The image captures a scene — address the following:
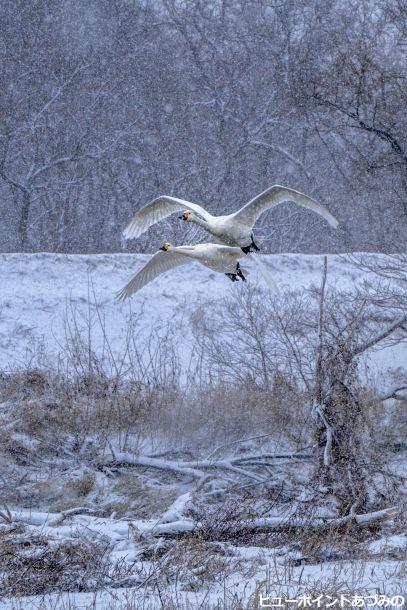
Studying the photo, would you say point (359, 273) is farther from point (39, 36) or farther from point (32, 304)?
point (39, 36)

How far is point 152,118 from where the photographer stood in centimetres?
3016

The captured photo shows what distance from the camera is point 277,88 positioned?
2858 cm

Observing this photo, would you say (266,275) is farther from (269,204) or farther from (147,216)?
(147,216)

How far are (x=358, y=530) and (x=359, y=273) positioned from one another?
27.4ft

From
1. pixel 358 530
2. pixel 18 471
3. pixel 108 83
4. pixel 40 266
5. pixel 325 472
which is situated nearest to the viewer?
pixel 358 530

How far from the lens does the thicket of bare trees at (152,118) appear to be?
27734 millimetres

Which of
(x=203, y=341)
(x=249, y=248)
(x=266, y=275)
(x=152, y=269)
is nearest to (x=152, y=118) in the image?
(x=203, y=341)

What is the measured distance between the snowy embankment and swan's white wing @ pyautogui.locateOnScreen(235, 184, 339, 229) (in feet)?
16.9

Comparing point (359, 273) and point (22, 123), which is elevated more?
point (22, 123)

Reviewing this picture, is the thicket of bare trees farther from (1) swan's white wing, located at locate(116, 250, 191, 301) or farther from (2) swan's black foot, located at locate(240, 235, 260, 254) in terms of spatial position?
(2) swan's black foot, located at locate(240, 235, 260, 254)

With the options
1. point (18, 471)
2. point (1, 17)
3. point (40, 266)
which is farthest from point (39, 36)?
point (18, 471)

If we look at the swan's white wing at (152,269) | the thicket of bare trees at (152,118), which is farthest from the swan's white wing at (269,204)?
the thicket of bare trees at (152,118)

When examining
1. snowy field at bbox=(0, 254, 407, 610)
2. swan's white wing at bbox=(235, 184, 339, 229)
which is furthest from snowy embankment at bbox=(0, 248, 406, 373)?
swan's white wing at bbox=(235, 184, 339, 229)

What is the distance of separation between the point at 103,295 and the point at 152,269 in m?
5.48
